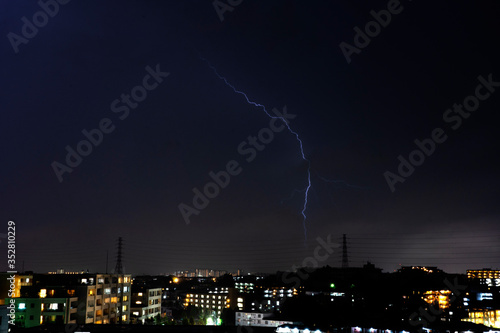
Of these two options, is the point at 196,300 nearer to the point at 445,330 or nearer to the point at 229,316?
the point at 229,316

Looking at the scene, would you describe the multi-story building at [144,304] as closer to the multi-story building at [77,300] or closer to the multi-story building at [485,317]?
the multi-story building at [77,300]

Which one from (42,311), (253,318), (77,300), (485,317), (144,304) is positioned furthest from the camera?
Result: (144,304)

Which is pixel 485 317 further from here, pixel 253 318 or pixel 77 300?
pixel 77 300

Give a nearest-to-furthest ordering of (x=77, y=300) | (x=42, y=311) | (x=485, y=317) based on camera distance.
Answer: (x=42, y=311) < (x=77, y=300) < (x=485, y=317)

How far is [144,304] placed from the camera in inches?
1658

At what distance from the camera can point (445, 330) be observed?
1838 cm

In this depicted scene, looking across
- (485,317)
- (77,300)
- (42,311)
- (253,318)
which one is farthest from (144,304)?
(485,317)

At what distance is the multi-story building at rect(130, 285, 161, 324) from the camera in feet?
134

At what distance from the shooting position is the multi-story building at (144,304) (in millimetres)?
40959

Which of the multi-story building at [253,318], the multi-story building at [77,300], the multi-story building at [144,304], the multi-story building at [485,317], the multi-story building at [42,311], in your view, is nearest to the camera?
the multi-story building at [42,311]

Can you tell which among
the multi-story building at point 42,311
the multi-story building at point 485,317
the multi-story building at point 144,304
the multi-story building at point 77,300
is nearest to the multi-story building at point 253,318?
the multi-story building at point 144,304

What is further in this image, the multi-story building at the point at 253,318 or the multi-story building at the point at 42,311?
the multi-story building at the point at 253,318

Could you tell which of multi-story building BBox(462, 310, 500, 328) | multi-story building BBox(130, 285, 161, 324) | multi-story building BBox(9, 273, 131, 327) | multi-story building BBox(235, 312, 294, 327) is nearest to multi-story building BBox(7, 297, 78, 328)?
multi-story building BBox(9, 273, 131, 327)

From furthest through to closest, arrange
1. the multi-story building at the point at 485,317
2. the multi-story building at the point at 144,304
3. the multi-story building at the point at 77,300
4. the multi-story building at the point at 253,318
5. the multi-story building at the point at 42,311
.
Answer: the multi-story building at the point at 144,304 < the multi-story building at the point at 485,317 < the multi-story building at the point at 253,318 < the multi-story building at the point at 77,300 < the multi-story building at the point at 42,311
